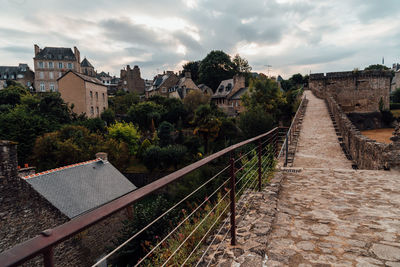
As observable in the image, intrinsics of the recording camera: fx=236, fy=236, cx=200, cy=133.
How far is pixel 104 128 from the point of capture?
30000 millimetres

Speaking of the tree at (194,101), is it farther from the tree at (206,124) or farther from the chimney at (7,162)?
the chimney at (7,162)

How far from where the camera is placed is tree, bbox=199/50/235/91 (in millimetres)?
57344

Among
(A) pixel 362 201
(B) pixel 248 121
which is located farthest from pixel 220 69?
(A) pixel 362 201

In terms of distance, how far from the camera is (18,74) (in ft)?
204

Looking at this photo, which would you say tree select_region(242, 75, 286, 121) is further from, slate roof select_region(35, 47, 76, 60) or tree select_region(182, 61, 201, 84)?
slate roof select_region(35, 47, 76, 60)

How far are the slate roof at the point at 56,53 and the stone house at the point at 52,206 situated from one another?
55.8m

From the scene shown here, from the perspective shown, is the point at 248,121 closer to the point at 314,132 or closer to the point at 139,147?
the point at 314,132

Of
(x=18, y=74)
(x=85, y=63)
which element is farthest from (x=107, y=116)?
(x=18, y=74)

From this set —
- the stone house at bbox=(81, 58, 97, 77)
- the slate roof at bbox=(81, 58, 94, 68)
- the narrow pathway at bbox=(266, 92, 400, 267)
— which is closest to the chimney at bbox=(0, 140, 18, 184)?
the narrow pathway at bbox=(266, 92, 400, 267)

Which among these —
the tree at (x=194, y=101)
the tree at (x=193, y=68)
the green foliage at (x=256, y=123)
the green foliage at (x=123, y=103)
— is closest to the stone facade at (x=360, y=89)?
the green foliage at (x=256, y=123)

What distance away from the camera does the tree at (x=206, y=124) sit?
86.8 feet

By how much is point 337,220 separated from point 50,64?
6693 cm

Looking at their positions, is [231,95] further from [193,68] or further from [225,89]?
[193,68]

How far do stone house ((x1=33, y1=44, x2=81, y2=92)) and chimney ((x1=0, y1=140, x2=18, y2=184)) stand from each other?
53.4 metres
